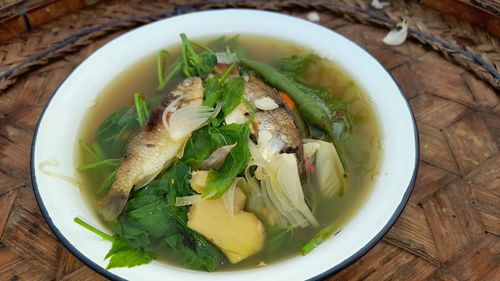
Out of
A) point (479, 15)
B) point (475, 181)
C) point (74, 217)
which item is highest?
point (479, 15)

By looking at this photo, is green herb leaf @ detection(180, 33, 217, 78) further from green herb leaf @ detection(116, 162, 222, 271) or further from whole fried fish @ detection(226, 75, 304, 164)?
green herb leaf @ detection(116, 162, 222, 271)

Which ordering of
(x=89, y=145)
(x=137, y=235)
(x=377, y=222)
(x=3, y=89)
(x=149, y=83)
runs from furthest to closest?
(x=149, y=83) → (x=3, y=89) → (x=89, y=145) → (x=137, y=235) → (x=377, y=222)

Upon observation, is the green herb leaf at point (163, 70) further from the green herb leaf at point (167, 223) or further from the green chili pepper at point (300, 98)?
the green herb leaf at point (167, 223)

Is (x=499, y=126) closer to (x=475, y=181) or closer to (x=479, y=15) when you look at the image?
(x=475, y=181)

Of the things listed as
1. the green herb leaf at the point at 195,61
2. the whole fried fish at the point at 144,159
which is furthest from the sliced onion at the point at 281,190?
the green herb leaf at the point at 195,61

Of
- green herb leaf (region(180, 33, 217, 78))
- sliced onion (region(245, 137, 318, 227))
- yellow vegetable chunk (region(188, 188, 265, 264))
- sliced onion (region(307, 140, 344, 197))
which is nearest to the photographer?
yellow vegetable chunk (region(188, 188, 265, 264))

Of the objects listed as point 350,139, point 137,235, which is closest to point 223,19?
point 350,139

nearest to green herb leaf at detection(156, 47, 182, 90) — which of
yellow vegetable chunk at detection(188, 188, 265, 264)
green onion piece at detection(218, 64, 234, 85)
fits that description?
green onion piece at detection(218, 64, 234, 85)
